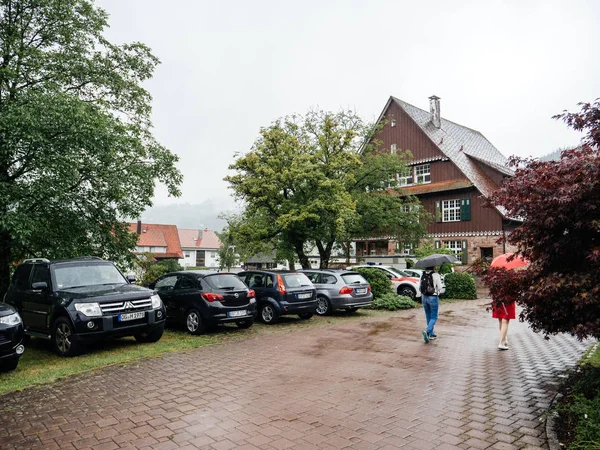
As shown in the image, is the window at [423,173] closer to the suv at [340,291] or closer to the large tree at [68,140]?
the suv at [340,291]

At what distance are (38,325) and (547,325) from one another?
921 centimetres

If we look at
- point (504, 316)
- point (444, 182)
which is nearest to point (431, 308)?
point (504, 316)

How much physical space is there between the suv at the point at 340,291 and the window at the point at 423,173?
22.6m

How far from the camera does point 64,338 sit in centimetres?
819

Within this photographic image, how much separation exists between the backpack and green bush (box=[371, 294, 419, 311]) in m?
6.72

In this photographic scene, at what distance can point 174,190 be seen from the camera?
1562cm

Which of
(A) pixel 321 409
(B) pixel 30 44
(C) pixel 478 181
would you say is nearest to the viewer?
(A) pixel 321 409

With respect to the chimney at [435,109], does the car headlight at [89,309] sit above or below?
below

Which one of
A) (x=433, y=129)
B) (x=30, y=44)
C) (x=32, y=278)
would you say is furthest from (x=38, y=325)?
(x=433, y=129)

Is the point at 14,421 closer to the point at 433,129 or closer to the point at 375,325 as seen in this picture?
the point at 375,325

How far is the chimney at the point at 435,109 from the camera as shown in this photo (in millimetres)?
38225

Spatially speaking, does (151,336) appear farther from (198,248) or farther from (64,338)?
(198,248)

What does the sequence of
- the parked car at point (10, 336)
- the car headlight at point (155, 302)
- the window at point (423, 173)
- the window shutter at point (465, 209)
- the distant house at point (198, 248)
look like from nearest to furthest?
the parked car at point (10, 336) < the car headlight at point (155, 302) < the window shutter at point (465, 209) < the window at point (423, 173) < the distant house at point (198, 248)

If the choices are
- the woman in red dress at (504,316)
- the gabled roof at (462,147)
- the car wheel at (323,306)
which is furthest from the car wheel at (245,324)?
the gabled roof at (462,147)
